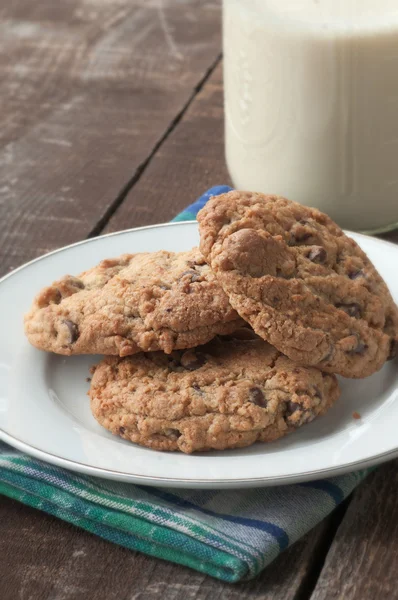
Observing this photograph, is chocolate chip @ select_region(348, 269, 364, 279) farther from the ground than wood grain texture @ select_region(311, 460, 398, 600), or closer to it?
farther from the ground

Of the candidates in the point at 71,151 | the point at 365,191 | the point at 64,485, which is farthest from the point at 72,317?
the point at 71,151

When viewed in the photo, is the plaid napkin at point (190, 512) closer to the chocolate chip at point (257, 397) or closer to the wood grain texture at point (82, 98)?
the chocolate chip at point (257, 397)

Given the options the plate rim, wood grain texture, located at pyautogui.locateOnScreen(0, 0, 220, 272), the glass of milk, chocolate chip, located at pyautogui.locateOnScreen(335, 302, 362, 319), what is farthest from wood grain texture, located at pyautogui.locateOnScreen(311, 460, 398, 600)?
wood grain texture, located at pyautogui.locateOnScreen(0, 0, 220, 272)

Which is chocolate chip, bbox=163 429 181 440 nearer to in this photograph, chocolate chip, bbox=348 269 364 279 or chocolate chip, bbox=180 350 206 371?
chocolate chip, bbox=180 350 206 371

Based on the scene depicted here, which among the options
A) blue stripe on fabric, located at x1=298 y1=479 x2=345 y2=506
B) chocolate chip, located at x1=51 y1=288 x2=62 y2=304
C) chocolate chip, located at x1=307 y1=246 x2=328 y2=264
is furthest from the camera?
chocolate chip, located at x1=51 y1=288 x2=62 y2=304

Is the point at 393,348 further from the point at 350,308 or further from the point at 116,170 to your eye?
the point at 116,170

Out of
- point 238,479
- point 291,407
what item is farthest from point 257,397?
point 238,479

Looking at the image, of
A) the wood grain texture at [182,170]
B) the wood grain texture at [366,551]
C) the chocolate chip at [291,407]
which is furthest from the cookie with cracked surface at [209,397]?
the wood grain texture at [182,170]
